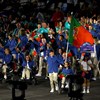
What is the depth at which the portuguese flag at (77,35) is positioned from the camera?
17.5 meters

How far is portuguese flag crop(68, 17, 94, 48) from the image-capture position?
57.6 feet

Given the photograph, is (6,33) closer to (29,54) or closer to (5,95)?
(29,54)

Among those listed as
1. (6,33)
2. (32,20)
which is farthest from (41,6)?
(6,33)

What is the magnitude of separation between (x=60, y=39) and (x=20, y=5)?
13.8 m

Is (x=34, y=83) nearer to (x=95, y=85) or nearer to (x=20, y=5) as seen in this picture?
(x=95, y=85)

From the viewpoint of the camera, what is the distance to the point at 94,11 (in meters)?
A: 32.5

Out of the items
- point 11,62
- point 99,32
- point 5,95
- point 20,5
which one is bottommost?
point 5,95

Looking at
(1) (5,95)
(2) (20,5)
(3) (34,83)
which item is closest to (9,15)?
(2) (20,5)

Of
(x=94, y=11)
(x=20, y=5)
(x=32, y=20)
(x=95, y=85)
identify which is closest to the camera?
(x=95, y=85)

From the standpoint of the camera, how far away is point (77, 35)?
17688 mm

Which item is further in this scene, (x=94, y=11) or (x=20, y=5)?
(x=20, y=5)

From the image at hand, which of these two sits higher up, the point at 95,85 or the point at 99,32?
the point at 99,32

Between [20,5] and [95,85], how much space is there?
1681 cm

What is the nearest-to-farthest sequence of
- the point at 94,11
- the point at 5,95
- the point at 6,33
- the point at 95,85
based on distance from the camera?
the point at 5,95
the point at 95,85
the point at 6,33
the point at 94,11
